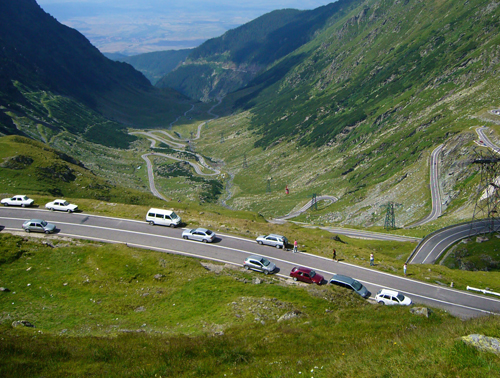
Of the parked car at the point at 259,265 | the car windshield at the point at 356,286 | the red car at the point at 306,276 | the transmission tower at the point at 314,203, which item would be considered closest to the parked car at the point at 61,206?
the parked car at the point at 259,265

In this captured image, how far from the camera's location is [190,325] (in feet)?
104

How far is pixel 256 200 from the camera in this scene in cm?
18412

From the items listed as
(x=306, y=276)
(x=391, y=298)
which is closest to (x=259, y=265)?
(x=306, y=276)

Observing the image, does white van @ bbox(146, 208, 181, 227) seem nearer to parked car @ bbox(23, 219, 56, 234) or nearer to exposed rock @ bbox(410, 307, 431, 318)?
parked car @ bbox(23, 219, 56, 234)

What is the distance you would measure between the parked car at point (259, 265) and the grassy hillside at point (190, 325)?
1.31 meters

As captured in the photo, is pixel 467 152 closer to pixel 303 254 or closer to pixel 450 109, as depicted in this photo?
pixel 450 109

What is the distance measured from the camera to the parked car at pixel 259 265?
43.5m

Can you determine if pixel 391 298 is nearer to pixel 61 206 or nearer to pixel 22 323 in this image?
pixel 22 323

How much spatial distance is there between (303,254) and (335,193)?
121609 millimetres

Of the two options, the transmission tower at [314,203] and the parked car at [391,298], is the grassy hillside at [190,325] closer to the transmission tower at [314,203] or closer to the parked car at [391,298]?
the parked car at [391,298]

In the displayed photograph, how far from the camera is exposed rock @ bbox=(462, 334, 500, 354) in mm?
17350

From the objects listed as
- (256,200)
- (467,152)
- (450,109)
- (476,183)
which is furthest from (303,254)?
(450,109)

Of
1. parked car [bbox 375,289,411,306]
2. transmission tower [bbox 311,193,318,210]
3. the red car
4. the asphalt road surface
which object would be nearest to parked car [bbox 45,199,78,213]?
the asphalt road surface

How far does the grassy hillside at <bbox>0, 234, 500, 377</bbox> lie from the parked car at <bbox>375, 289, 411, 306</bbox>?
3104mm
